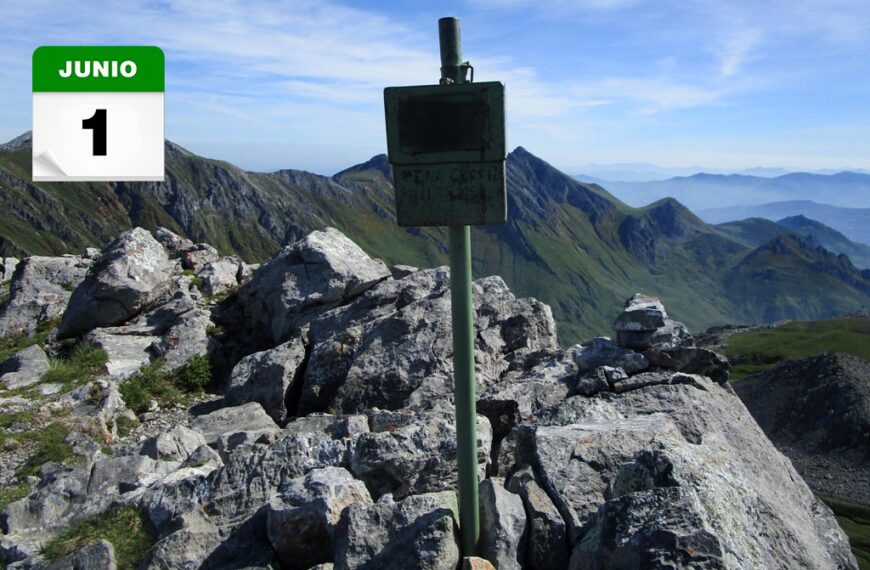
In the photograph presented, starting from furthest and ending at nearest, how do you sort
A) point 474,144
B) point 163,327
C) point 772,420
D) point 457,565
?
1. point 772,420
2. point 163,327
3. point 457,565
4. point 474,144

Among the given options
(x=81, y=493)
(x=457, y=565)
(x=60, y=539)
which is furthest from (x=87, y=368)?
(x=457, y=565)

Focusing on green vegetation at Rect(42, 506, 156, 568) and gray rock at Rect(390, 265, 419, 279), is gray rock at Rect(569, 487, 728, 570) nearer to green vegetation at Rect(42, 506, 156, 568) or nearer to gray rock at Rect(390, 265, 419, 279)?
green vegetation at Rect(42, 506, 156, 568)

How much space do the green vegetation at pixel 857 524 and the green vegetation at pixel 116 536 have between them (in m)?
66.4

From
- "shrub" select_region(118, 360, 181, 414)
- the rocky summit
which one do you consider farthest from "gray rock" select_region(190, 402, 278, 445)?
"shrub" select_region(118, 360, 181, 414)

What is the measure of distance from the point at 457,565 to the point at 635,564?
98.3 inches

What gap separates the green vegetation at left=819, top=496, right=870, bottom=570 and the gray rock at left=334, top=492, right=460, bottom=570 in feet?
213

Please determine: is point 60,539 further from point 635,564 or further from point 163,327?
point 163,327

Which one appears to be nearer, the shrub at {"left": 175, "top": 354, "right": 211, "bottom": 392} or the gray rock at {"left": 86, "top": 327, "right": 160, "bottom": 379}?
the shrub at {"left": 175, "top": 354, "right": 211, "bottom": 392}

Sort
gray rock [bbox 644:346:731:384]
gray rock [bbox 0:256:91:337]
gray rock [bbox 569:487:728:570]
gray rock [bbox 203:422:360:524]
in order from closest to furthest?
gray rock [bbox 569:487:728:570] < gray rock [bbox 203:422:360:524] < gray rock [bbox 644:346:731:384] < gray rock [bbox 0:256:91:337]

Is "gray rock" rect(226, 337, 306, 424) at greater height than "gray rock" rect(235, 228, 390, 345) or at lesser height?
lesser

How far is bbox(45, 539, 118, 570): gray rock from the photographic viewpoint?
33.4 feet

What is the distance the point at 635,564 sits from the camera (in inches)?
295

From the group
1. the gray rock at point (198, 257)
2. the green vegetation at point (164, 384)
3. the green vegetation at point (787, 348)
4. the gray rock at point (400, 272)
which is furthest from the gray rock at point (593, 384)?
the green vegetation at point (787, 348)

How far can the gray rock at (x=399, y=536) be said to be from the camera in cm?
870
